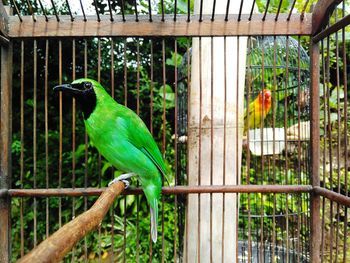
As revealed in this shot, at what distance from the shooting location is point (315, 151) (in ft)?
5.20

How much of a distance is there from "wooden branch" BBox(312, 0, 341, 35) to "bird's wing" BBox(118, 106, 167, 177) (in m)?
0.76

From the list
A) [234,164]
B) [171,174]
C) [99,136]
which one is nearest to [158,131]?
[171,174]

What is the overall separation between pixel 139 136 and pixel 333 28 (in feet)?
2.64

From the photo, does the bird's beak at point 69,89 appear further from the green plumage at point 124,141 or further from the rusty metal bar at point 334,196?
the rusty metal bar at point 334,196

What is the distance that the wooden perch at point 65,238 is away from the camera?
0.48 m

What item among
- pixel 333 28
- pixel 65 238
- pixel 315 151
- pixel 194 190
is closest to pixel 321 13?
pixel 333 28

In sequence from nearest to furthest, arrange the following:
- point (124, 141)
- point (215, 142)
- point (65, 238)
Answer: point (65, 238)
point (124, 141)
point (215, 142)

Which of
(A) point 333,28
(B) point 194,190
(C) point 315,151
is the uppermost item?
(A) point 333,28

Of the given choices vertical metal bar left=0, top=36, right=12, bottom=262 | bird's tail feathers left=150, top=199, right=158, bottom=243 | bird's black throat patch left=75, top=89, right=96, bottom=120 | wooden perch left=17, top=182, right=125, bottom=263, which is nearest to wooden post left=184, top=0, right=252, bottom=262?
bird's tail feathers left=150, top=199, right=158, bottom=243

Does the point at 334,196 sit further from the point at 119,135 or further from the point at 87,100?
the point at 87,100

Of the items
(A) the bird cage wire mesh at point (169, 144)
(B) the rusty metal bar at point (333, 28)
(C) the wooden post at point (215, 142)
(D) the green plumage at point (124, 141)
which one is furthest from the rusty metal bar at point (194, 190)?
(B) the rusty metal bar at point (333, 28)

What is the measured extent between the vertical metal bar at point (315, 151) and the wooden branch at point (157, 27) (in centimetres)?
13

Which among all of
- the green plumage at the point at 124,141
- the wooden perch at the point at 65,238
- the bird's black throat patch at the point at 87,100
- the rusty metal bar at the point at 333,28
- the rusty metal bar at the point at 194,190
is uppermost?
the rusty metal bar at the point at 333,28

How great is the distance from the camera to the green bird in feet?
5.10
